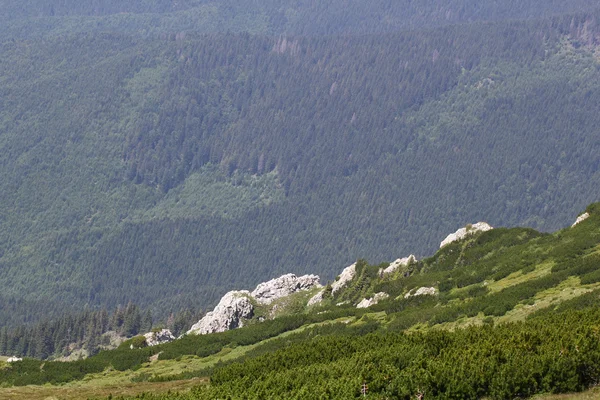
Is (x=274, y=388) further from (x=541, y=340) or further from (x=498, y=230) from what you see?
(x=498, y=230)

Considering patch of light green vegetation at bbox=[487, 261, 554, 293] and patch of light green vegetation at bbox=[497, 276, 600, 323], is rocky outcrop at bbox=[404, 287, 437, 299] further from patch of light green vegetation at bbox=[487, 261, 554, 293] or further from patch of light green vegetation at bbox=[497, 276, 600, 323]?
patch of light green vegetation at bbox=[497, 276, 600, 323]

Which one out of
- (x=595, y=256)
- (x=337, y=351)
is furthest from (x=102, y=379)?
(x=595, y=256)

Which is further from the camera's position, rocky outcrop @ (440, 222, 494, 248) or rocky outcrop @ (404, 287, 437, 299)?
rocky outcrop @ (440, 222, 494, 248)

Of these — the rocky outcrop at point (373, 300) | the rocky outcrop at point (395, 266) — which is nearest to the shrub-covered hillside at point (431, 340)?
the rocky outcrop at point (373, 300)

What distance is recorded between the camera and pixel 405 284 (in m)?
172

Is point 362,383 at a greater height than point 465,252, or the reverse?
point 465,252

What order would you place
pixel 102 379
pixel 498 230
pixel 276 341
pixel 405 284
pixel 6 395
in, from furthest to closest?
1. pixel 498 230
2. pixel 405 284
3. pixel 276 341
4. pixel 102 379
5. pixel 6 395

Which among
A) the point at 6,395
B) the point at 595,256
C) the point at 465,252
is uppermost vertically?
the point at 465,252

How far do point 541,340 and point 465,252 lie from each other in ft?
296

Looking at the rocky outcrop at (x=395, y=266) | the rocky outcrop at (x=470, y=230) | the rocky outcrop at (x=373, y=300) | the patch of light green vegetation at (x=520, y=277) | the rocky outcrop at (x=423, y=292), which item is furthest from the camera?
the rocky outcrop at (x=470, y=230)

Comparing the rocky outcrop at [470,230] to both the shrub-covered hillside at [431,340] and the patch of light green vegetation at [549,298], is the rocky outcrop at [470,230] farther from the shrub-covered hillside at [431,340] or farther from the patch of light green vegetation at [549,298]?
the patch of light green vegetation at [549,298]

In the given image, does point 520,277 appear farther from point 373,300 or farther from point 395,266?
point 395,266

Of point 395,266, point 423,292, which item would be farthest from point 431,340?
point 395,266

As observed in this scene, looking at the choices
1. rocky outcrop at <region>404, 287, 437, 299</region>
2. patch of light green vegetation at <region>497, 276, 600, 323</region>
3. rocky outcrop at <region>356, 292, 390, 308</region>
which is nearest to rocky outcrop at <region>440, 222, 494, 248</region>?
rocky outcrop at <region>356, 292, 390, 308</region>
